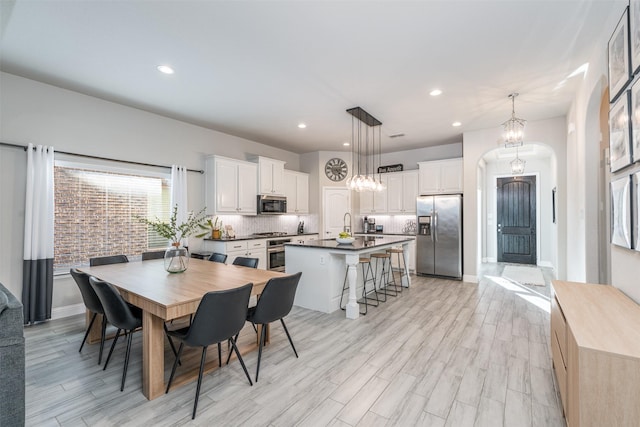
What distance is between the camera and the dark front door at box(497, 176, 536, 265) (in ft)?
24.9

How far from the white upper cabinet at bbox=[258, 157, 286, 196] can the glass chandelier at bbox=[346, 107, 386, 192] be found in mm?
1611

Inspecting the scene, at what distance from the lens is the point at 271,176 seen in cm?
618

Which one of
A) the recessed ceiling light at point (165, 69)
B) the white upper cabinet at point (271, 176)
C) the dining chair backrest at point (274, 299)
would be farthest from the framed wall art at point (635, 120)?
the white upper cabinet at point (271, 176)

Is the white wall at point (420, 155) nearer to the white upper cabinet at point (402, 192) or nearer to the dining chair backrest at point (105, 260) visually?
the white upper cabinet at point (402, 192)

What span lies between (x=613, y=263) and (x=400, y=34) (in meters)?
2.64

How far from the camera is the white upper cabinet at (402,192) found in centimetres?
670

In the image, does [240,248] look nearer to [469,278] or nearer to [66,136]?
[66,136]

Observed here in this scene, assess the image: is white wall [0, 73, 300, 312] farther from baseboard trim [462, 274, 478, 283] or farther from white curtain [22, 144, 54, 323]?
baseboard trim [462, 274, 478, 283]

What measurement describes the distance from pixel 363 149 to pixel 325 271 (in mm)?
4054

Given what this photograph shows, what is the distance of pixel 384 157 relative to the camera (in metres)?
7.57

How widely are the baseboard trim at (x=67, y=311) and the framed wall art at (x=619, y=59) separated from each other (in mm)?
6053

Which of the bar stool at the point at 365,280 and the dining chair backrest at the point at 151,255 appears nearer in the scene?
the dining chair backrest at the point at 151,255

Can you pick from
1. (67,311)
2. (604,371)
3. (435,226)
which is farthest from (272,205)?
(604,371)

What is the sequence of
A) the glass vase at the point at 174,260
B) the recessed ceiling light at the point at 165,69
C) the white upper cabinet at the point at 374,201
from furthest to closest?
1. the white upper cabinet at the point at 374,201
2. the recessed ceiling light at the point at 165,69
3. the glass vase at the point at 174,260
